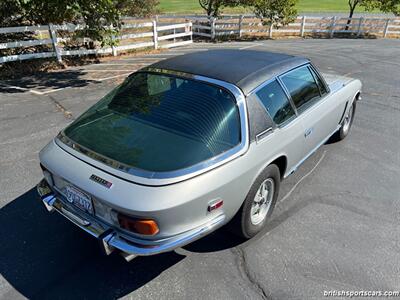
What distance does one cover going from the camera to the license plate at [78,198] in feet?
8.16

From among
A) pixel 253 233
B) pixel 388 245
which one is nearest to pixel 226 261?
pixel 253 233

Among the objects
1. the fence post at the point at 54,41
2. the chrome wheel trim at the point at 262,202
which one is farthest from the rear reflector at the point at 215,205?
the fence post at the point at 54,41

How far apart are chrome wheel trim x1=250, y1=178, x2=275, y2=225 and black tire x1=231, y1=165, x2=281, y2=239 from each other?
1.2 inches

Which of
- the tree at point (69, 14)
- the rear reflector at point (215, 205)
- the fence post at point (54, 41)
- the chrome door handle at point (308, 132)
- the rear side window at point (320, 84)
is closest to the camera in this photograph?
the rear reflector at point (215, 205)

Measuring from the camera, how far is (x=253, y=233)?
3111mm

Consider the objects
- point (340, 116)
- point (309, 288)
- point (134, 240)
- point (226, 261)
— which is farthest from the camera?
point (340, 116)

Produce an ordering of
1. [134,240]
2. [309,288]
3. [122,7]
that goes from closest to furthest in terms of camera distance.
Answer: [134,240], [309,288], [122,7]

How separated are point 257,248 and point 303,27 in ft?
65.9

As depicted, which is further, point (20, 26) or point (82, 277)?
point (20, 26)

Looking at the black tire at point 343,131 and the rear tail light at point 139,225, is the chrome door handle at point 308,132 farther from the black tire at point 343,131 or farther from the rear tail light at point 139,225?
the rear tail light at point 139,225

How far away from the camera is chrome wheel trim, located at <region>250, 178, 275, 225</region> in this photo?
309 centimetres

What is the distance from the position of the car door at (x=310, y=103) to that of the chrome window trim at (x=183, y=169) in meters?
0.85

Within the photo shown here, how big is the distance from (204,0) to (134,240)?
1904cm

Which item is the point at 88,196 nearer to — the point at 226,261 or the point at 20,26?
the point at 226,261
